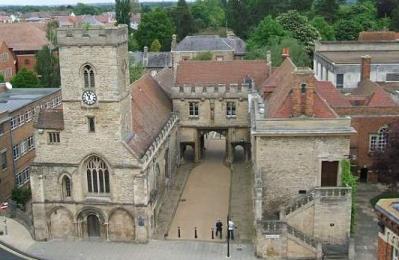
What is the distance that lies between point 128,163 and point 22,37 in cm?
7306

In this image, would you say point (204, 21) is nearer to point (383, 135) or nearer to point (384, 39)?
point (384, 39)

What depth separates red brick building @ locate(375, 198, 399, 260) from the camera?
16161 mm

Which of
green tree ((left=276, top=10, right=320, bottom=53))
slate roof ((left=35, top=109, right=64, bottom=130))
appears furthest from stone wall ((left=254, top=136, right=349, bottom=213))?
green tree ((left=276, top=10, right=320, bottom=53))

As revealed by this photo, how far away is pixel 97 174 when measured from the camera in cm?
3594

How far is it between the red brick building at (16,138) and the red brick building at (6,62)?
3246 cm

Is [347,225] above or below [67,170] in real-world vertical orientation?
below

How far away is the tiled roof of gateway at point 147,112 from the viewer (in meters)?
37.9

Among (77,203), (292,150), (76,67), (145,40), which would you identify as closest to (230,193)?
(292,150)

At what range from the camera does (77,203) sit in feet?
119

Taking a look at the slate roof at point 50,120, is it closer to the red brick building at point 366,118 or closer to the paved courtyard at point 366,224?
the paved courtyard at point 366,224

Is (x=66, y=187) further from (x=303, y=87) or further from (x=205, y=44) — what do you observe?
(x=205, y=44)

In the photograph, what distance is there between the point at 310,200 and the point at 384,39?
167 feet

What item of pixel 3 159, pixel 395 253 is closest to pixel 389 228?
pixel 395 253

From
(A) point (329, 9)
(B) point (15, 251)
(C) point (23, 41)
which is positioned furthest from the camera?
(A) point (329, 9)
